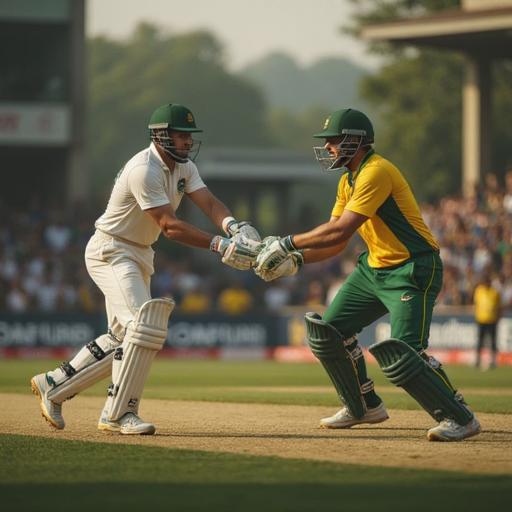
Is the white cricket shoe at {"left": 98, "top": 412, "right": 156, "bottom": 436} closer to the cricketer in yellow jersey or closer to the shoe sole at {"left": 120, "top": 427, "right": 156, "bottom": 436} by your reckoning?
the shoe sole at {"left": 120, "top": 427, "right": 156, "bottom": 436}

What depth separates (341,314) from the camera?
9562 mm

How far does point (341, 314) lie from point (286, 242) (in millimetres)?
776

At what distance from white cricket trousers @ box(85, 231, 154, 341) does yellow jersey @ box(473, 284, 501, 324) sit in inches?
562

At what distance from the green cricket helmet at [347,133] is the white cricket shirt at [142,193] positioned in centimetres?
110

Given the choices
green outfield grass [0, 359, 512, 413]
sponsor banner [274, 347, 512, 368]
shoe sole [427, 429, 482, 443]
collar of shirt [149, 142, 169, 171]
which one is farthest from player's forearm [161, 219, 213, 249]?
sponsor banner [274, 347, 512, 368]

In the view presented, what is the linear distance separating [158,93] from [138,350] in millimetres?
110551

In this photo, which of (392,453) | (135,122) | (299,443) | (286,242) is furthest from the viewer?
(135,122)

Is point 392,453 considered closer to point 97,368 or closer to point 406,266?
point 406,266

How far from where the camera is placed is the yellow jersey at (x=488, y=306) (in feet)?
75.3

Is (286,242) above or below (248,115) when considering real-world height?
below

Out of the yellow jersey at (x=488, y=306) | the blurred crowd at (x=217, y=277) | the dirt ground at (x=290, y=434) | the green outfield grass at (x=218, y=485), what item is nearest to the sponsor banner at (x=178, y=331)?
the blurred crowd at (x=217, y=277)

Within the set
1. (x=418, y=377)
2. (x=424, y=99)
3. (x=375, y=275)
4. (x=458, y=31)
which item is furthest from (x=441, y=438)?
(x=424, y=99)

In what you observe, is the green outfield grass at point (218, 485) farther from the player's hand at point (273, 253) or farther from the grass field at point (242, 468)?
the player's hand at point (273, 253)

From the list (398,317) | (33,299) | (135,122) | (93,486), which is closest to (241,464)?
(93,486)
